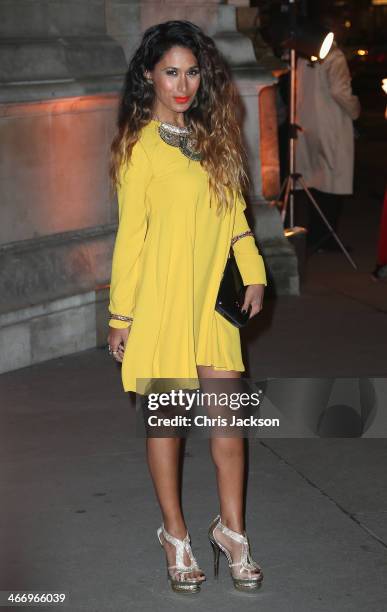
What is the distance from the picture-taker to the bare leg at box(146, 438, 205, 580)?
443 centimetres

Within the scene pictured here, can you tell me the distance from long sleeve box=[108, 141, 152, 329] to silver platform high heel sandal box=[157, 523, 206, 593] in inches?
31.1

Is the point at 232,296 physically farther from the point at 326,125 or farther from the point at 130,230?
the point at 326,125

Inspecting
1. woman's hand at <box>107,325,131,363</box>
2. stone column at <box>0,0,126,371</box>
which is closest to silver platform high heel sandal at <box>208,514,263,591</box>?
woman's hand at <box>107,325,131,363</box>

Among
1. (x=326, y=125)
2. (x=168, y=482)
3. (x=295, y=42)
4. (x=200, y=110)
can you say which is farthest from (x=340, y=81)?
(x=168, y=482)

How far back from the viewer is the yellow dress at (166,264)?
4.32 m

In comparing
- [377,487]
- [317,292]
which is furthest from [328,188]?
[377,487]

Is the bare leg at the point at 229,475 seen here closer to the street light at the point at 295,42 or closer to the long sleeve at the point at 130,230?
the long sleeve at the point at 130,230

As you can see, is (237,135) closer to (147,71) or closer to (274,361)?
(147,71)

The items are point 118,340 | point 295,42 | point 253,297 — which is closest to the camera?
point 118,340

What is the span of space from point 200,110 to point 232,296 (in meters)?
0.66

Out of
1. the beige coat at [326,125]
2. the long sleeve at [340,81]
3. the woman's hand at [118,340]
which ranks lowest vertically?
the beige coat at [326,125]

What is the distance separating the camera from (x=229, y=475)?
14.8ft

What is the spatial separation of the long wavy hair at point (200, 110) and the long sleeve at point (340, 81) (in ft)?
23.2

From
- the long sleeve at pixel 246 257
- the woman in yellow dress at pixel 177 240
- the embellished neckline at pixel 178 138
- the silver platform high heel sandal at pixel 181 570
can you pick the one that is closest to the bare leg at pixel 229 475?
the woman in yellow dress at pixel 177 240
